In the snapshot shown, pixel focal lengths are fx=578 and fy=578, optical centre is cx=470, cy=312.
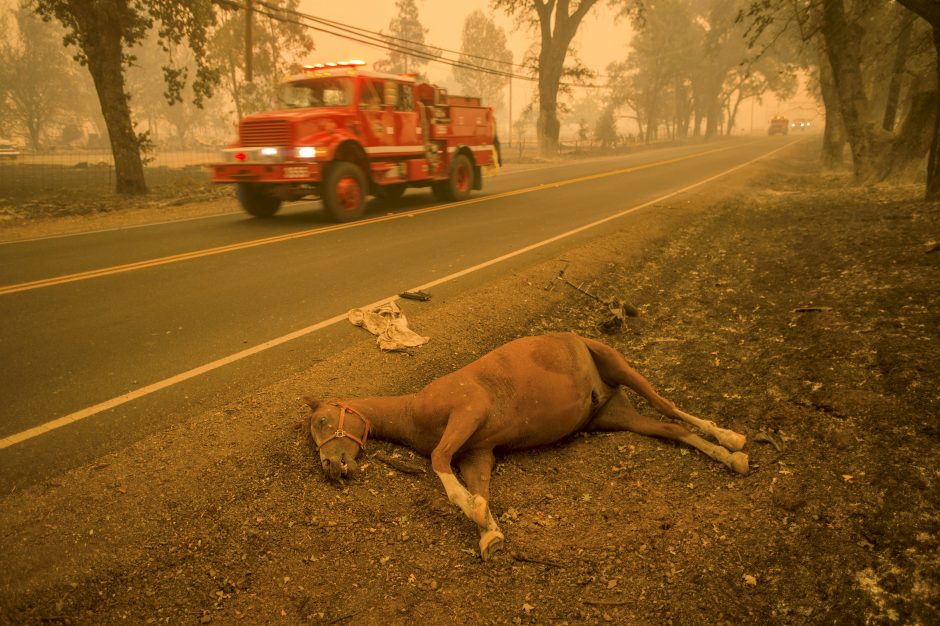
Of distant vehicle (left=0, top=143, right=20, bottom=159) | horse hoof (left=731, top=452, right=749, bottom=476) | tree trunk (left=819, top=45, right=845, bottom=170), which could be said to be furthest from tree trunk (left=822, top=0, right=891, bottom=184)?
distant vehicle (left=0, top=143, right=20, bottom=159)

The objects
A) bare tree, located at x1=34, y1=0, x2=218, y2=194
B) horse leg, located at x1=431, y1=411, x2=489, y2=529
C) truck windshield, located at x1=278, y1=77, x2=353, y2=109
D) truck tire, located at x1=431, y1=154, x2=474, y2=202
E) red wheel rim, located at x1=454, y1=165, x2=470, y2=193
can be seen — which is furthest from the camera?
bare tree, located at x1=34, y1=0, x2=218, y2=194

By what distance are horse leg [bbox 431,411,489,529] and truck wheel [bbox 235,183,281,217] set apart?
421 inches

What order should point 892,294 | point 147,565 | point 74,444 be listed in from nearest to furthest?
point 147,565, point 74,444, point 892,294

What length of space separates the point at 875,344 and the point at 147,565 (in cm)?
543

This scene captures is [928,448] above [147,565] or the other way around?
above

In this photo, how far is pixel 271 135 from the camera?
11492 millimetres

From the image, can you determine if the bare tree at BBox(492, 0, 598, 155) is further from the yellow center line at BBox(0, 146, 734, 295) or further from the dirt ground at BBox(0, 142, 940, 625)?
the dirt ground at BBox(0, 142, 940, 625)

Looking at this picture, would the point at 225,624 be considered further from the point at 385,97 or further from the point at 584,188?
the point at 584,188

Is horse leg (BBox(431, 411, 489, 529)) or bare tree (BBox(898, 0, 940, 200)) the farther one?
bare tree (BBox(898, 0, 940, 200))

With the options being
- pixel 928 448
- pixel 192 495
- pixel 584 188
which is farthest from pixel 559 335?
pixel 584 188

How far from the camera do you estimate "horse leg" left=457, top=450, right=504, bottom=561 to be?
9.91 feet

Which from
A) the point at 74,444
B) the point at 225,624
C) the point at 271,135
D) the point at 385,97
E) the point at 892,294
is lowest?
the point at 225,624

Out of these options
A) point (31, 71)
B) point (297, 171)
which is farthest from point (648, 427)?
point (31, 71)

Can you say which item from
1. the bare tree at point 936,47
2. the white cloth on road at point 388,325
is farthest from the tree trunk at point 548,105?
the white cloth on road at point 388,325
